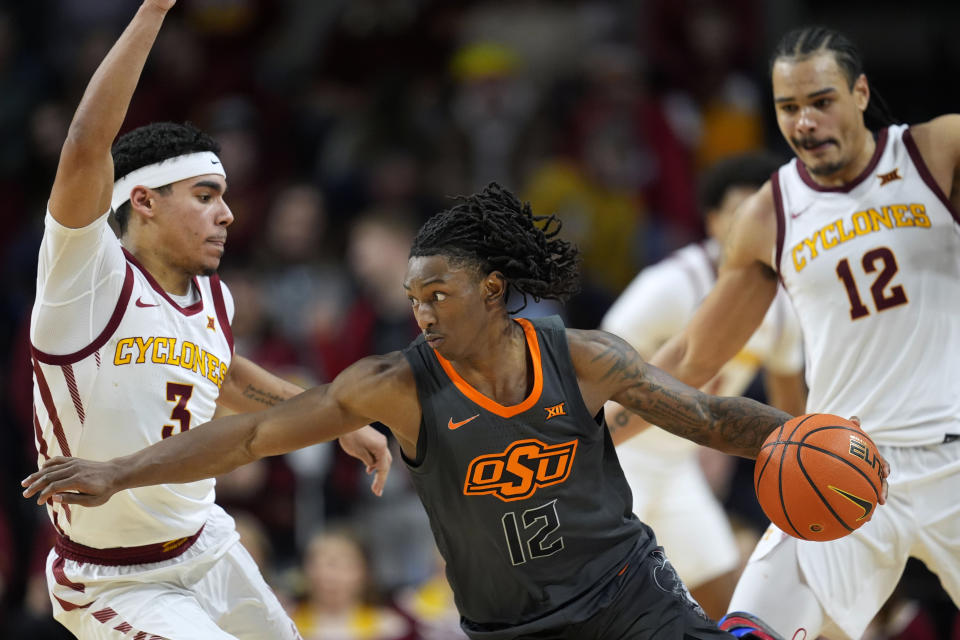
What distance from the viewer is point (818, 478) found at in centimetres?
416

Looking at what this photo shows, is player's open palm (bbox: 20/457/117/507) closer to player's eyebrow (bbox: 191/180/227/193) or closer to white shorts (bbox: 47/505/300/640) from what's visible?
white shorts (bbox: 47/505/300/640)

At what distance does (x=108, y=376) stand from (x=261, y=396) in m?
0.74

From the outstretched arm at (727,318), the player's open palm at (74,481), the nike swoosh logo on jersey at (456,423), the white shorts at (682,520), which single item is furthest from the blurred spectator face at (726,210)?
the player's open palm at (74,481)

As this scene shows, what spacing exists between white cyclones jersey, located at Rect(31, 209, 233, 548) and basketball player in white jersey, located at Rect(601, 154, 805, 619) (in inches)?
118

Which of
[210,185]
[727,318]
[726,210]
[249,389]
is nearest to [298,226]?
[726,210]

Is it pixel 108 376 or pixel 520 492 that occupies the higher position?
pixel 108 376

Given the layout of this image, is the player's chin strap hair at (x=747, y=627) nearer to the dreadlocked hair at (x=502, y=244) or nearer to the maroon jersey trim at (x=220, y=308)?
the dreadlocked hair at (x=502, y=244)

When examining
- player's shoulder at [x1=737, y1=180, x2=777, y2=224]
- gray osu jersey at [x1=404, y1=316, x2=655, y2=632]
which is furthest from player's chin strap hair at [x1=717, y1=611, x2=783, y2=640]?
player's shoulder at [x1=737, y1=180, x2=777, y2=224]

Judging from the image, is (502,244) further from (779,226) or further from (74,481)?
Result: (74,481)

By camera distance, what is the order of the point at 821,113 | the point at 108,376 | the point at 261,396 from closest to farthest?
the point at 108,376 → the point at 821,113 → the point at 261,396

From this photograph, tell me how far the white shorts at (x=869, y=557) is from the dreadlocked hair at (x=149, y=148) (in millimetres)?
2627

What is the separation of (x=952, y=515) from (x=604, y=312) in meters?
5.24

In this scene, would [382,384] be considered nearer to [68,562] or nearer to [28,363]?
[68,562]

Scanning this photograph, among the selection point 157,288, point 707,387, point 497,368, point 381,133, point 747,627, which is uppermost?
point 381,133
